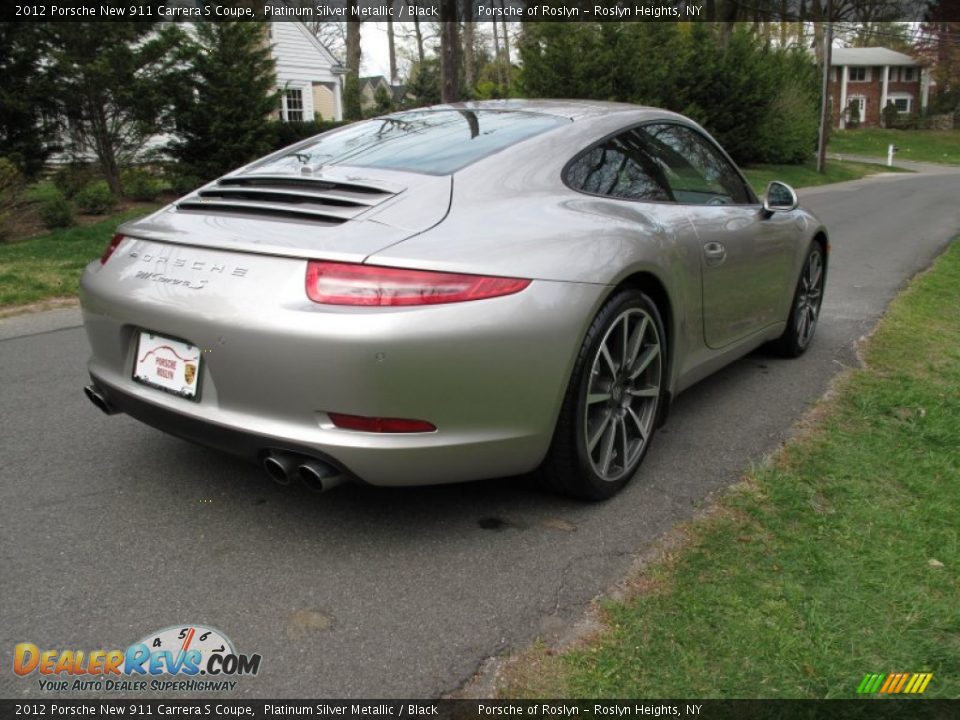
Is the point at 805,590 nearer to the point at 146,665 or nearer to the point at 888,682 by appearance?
the point at 888,682

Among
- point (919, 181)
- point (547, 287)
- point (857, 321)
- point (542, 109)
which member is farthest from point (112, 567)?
point (919, 181)

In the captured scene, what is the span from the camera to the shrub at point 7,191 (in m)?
10.6

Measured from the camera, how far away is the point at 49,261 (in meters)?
8.88

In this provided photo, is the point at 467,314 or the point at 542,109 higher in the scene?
the point at 542,109

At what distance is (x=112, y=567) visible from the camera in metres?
2.62

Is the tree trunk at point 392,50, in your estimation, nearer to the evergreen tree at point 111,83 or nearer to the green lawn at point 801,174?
the green lawn at point 801,174

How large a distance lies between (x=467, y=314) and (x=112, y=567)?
1.36 meters

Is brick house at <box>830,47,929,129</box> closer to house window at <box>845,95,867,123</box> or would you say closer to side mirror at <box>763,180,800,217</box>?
house window at <box>845,95,867,123</box>

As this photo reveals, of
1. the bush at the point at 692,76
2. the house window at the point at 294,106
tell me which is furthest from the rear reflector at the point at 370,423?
the house window at the point at 294,106

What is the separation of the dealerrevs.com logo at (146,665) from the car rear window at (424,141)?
1.71 metres

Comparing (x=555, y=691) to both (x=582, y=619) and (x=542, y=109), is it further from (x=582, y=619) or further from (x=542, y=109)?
(x=542, y=109)

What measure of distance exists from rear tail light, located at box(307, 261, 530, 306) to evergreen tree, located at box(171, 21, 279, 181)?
40.5 feet

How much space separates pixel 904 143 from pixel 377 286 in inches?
2283

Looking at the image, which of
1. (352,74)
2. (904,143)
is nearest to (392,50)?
(352,74)
